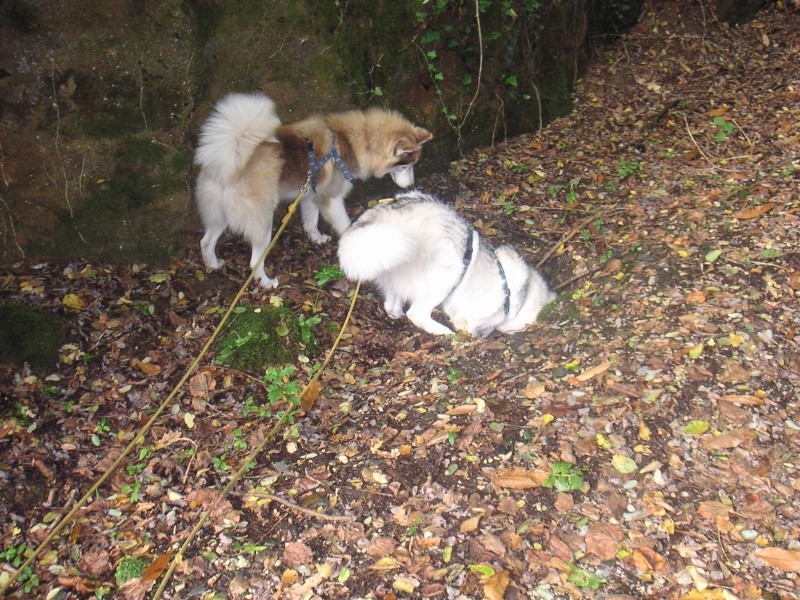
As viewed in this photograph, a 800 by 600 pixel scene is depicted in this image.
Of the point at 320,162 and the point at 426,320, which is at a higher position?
the point at 320,162

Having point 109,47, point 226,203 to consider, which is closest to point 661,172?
point 226,203

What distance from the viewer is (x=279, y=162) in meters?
4.76

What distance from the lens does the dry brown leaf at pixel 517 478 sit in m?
3.12

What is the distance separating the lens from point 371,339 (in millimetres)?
4758

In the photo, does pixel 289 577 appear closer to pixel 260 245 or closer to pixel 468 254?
pixel 468 254

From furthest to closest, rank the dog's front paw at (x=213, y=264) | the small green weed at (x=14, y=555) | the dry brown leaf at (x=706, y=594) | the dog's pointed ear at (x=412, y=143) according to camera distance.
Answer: the dog's pointed ear at (x=412, y=143), the dog's front paw at (x=213, y=264), the small green weed at (x=14, y=555), the dry brown leaf at (x=706, y=594)

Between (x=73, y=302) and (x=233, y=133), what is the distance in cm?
176

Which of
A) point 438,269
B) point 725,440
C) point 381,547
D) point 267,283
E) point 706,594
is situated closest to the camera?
point 706,594

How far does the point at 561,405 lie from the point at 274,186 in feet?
9.17

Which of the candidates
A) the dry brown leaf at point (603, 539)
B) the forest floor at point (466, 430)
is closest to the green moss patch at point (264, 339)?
the forest floor at point (466, 430)

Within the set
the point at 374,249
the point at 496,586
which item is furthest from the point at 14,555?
the point at 374,249

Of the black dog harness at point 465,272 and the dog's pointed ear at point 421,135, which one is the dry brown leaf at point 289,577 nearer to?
the black dog harness at point 465,272

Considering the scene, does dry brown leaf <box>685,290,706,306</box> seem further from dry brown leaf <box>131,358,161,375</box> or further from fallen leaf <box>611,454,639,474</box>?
dry brown leaf <box>131,358,161,375</box>

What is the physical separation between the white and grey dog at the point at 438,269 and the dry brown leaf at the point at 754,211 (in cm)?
163
